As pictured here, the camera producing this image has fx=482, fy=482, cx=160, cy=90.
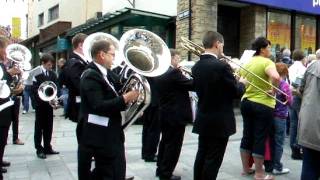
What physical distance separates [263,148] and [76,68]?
8.48ft

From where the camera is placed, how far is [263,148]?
6.01 meters

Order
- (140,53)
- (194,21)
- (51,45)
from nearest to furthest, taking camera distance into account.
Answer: (140,53) < (194,21) < (51,45)

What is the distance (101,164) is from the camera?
4.26 metres

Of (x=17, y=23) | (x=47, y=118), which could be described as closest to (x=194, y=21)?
(x=47, y=118)

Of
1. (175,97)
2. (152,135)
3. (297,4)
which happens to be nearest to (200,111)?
(175,97)

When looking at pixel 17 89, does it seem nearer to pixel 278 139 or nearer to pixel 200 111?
pixel 200 111

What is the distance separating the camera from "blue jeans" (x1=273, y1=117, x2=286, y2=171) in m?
6.55

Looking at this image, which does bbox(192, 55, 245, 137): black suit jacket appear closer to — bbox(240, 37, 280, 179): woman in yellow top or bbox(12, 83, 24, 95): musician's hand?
bbox(240, 37, 280, 179): woman in yellow top

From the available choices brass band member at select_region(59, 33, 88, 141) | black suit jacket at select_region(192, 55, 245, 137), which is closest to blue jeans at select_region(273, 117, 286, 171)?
black suit jacket at select_region(192, 55, 245, 137)

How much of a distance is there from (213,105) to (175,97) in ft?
3.60

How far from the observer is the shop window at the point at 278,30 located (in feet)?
50.4

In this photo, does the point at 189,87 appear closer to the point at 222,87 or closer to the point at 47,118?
the point at 222,87

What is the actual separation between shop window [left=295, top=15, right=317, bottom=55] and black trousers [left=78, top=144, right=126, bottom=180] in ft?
43.6

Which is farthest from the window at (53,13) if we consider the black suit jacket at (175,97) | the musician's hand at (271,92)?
the musician's hand at (271,92)
